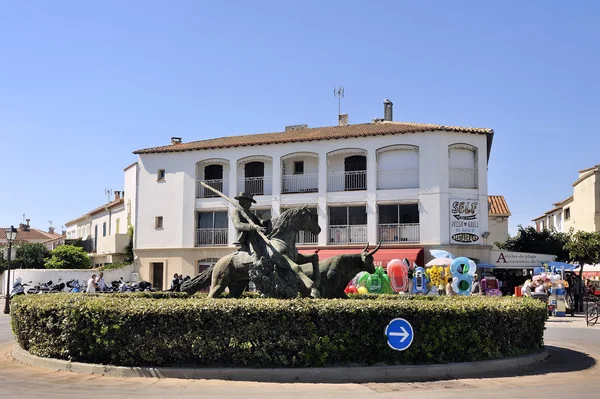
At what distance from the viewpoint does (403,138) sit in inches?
1417

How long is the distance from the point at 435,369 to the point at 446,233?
25.3 meters

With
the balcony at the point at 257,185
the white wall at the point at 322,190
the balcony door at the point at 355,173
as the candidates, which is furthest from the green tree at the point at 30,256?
the balcony door at the point at 355,173

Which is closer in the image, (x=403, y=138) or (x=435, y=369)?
(x=435, y=369)

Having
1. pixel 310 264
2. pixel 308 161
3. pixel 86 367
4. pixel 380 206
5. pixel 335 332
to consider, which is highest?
pixel 308 161

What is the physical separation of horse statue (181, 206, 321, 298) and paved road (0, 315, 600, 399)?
3.18 meters

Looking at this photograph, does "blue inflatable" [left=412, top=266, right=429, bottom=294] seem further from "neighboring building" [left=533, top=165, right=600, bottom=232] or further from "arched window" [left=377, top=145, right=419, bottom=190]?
"neighboring building" [left=533, top=165, right=600, bottom=232]

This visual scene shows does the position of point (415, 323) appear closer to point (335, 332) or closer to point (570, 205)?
point (335, 332)

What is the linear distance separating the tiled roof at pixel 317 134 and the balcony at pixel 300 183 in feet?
7.18

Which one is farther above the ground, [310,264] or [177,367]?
[310,264]

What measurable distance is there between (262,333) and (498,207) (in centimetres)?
4595

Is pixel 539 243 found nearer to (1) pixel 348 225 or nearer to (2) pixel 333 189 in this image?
(1) pixel 348 225

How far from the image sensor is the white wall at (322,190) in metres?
34.9

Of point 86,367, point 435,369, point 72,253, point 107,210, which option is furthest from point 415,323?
point 107,210

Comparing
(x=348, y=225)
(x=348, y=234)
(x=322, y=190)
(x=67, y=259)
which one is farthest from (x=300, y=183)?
(x=67, y=259)
